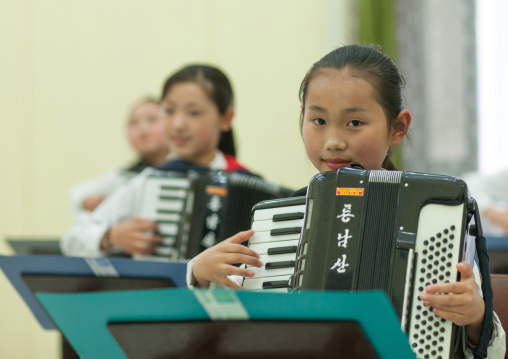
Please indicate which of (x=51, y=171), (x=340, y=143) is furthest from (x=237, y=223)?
(x=51, y=171)

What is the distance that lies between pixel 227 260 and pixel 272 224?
0.10 m

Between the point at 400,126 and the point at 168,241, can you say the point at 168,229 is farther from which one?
the point at 400,126

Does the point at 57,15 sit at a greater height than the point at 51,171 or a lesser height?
greater

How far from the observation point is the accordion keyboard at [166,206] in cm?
241

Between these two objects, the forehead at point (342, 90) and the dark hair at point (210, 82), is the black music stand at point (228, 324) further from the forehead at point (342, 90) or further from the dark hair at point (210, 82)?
the dark hair at point (210, 82)

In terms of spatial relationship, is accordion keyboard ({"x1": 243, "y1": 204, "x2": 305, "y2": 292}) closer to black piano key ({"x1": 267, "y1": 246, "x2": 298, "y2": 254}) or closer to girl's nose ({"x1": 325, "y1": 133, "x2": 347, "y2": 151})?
A: black piano key ({"x1": 267, "y1": 246, "x2": 298, "y2": 254})

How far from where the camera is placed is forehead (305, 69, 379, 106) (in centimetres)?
147

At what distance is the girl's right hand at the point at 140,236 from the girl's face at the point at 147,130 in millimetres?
1505

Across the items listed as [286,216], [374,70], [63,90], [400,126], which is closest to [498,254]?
[400,126]

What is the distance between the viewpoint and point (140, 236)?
2438 millimetres

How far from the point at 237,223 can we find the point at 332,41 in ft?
7.46

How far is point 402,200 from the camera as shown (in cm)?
129

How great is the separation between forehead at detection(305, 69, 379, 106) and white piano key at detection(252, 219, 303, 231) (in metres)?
0.25

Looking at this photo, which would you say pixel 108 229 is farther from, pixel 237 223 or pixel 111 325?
pixel 111 325
